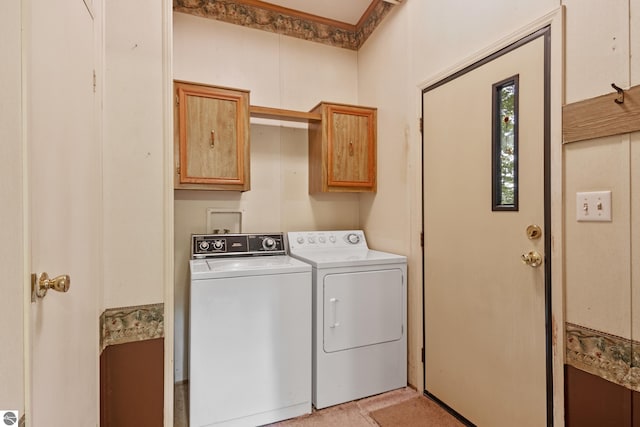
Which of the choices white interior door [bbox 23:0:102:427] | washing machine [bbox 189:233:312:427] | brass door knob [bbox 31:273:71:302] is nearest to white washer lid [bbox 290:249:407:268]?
washing machine [bbox 189:233:312:427]

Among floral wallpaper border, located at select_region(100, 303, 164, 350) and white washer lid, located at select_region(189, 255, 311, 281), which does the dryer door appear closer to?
white washer lid, located at select_region(189, 255, 311, 281)

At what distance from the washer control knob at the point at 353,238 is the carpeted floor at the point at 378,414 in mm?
1122

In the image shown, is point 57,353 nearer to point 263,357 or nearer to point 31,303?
point 31,303

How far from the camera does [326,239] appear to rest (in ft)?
8.51

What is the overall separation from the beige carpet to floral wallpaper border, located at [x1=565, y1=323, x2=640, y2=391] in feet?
2.83

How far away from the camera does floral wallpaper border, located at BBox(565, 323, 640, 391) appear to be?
42.7 inches

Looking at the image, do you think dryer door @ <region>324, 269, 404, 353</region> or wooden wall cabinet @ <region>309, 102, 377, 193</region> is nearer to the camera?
dryer door @ <region>324, 269, 404, 353</region>

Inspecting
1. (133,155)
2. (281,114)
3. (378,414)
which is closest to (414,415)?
(378,414)

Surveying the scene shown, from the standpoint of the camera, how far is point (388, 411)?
1934 mm

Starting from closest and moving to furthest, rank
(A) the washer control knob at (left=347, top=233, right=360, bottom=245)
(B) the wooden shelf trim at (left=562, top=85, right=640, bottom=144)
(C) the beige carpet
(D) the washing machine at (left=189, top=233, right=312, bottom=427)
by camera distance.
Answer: (B) the wooden shelf trim at (left=562, top=85, right=640, bottom=144) < (D) the washing machine at (left=189, top=233, right=312, bottom=427) < (C) the beige carpet < (A) the washer control knob at (left=347, top=233, right=360, bottom=245)

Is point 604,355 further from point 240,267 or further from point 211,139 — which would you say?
point 211,139

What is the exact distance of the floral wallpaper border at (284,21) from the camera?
241 centimetres

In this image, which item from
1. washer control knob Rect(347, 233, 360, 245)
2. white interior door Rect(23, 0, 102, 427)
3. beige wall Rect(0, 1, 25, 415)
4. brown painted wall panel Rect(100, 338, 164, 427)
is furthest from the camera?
washer control knob Rect(347, 233, 360, 245)

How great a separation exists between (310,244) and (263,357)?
0.94 meters
